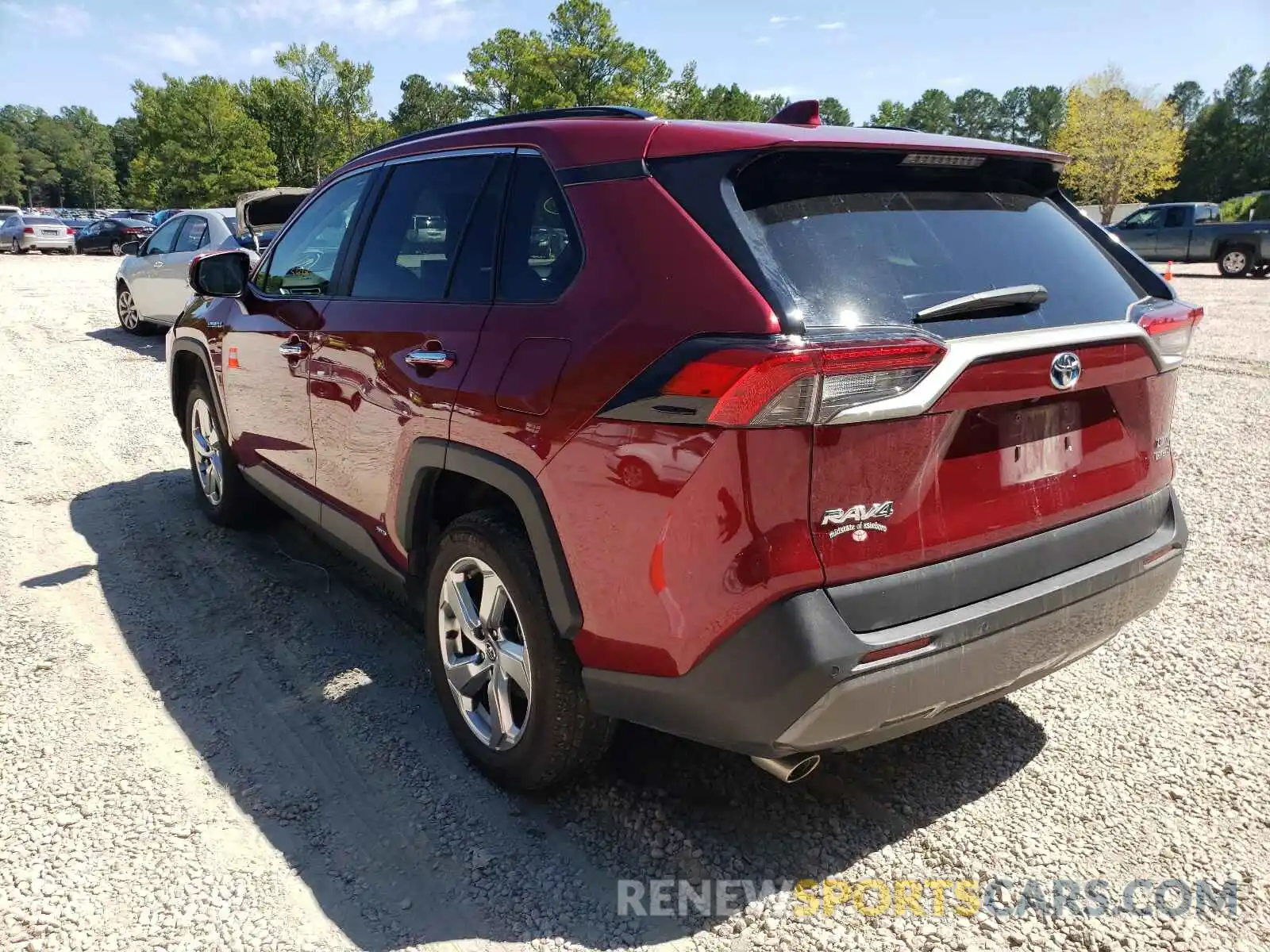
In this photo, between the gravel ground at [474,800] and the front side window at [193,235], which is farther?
the front side window at [193,235]

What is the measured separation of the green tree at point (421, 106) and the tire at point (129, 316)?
77.9 m

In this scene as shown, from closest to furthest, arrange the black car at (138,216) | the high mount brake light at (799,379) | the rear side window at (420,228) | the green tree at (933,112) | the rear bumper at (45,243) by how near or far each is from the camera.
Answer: the high mount brake light at (799,379) → the rear side window at (420,228) → the rear bumper at (45,243) → the black car at (138,216) → the green tree at (933,112)

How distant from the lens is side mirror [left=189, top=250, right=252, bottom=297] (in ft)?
13.8

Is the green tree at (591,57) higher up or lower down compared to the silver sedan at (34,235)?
higher up

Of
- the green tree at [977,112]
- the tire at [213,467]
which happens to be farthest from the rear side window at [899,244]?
the green tree at [977,112]

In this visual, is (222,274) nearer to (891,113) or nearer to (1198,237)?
(1198,237)

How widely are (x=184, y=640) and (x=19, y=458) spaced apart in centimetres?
386

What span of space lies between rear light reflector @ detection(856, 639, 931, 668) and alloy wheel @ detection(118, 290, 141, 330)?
1292cm

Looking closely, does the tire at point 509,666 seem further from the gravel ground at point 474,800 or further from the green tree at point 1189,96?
the green tree at point 1189,96

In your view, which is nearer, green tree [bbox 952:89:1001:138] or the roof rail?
the roof rail

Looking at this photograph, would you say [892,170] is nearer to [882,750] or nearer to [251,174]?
[882,750]

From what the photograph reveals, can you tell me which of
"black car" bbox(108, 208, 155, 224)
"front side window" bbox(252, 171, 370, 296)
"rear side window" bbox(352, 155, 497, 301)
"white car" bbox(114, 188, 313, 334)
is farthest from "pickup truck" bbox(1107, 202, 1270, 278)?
"black car" bbox(108, 208, 155, 224)

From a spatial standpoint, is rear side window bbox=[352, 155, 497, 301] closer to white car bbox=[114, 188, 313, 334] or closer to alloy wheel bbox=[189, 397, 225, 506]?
alloy wheel bbox=[189, 397, 225, 506]

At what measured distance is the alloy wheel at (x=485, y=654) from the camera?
2.72m
